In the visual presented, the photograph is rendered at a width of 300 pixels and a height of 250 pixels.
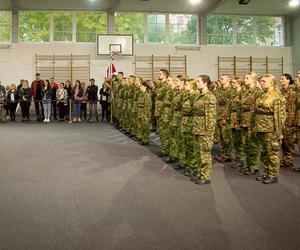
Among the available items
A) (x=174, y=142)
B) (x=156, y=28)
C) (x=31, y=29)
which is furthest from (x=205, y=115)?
(x=31, y=29)

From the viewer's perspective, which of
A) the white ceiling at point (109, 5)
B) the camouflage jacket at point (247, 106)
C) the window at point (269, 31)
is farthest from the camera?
the window at point (269, 31)

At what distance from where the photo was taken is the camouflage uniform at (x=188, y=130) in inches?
223

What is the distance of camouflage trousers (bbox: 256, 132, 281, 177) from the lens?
5081 mm

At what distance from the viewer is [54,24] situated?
53.4 feet

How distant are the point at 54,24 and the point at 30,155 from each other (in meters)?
10.5

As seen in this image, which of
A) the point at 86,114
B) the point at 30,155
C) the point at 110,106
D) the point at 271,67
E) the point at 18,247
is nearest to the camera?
the point at 18,247

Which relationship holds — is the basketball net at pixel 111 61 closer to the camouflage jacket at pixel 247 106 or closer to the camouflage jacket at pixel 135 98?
the camouflage jacket at pixel 135 98

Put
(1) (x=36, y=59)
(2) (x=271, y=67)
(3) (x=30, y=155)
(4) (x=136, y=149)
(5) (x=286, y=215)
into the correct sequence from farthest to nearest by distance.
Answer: (2) (x=271, y=67)
(1) (x=36, y=59)
(4) (x=136, y=149)
(3) (x=30, y=155)
(5) (x=286, y=215)

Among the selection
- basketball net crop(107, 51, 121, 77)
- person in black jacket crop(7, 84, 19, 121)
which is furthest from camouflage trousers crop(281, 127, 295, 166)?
person in black jacket crop(7, 84, 19, 121)

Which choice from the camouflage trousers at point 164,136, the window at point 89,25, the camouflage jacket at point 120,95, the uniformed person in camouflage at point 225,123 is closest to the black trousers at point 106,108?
the camouflage jacket at point 120,95

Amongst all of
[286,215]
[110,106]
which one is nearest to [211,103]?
[286,215]

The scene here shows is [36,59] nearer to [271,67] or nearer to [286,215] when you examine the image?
[271,67]

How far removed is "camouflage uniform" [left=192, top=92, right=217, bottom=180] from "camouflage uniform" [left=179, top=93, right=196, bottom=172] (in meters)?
0.45

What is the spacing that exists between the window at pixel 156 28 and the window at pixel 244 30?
11.0 ft
